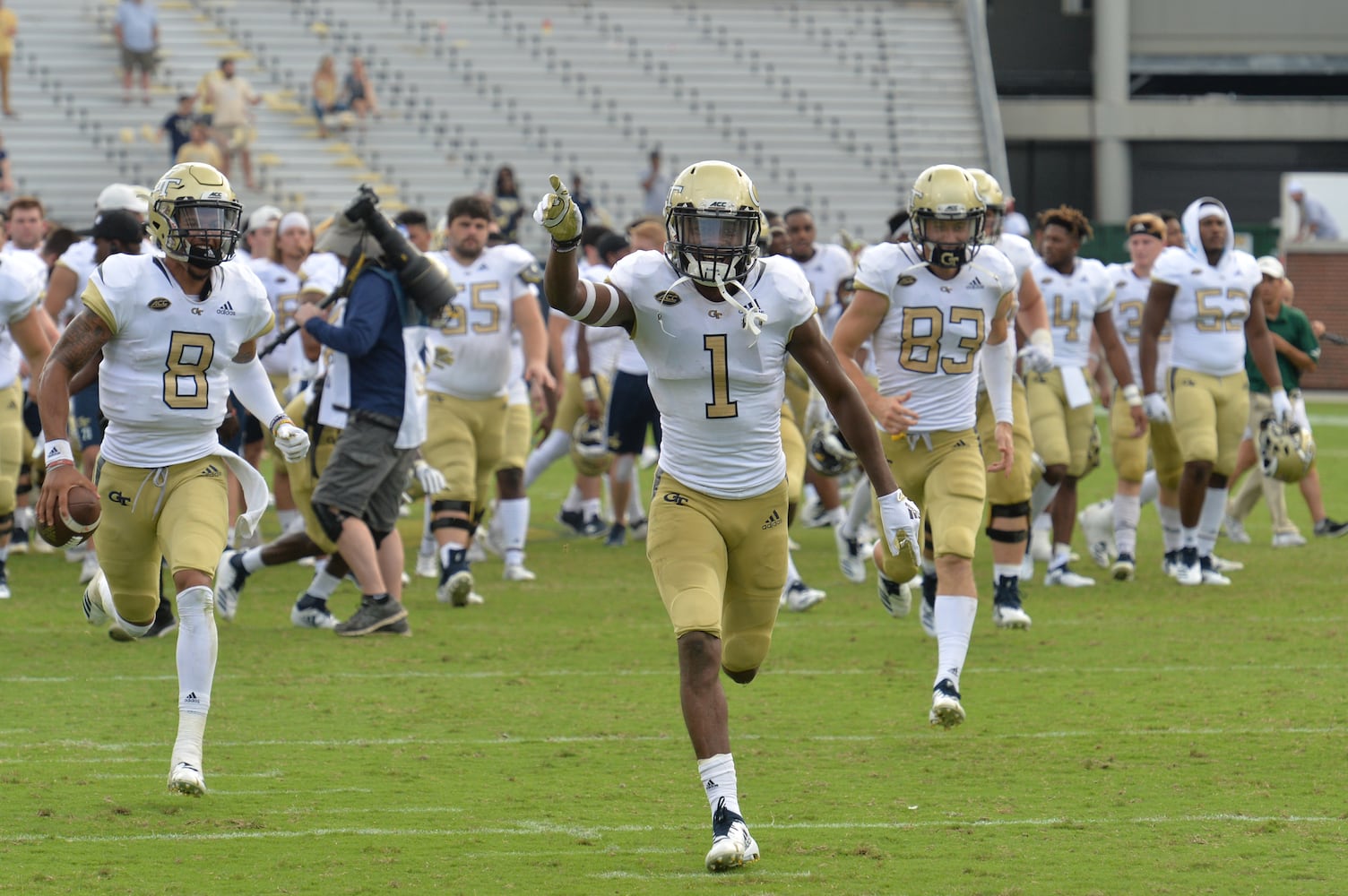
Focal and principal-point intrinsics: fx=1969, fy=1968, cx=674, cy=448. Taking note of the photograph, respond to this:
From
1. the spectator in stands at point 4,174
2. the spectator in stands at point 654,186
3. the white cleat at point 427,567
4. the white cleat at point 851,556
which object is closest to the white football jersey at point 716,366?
the white cleat at point 851,556

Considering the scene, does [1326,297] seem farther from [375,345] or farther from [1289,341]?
[375,345]

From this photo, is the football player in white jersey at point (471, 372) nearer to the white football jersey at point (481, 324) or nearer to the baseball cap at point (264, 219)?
the white football jersey at point (481, 324)

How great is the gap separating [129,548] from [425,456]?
3.93 meters

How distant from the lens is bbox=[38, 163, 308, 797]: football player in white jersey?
612 centimetres

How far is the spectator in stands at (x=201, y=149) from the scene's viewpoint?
21.7 meters

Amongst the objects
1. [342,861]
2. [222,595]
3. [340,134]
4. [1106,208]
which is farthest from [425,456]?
[1106,208]

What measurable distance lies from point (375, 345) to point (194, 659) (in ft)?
10.5

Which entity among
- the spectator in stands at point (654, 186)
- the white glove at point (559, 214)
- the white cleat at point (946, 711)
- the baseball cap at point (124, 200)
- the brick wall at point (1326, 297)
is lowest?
the brick wall at point (1326, 297)

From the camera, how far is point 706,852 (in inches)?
211

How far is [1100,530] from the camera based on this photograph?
1188 centimetres

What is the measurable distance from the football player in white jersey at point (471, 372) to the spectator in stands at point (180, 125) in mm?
14757

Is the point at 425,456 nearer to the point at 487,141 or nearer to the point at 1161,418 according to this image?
the point at 1161,418

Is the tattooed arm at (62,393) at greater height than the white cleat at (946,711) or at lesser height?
greater

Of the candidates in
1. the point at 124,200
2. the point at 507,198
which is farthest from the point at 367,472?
the point at 507,198
